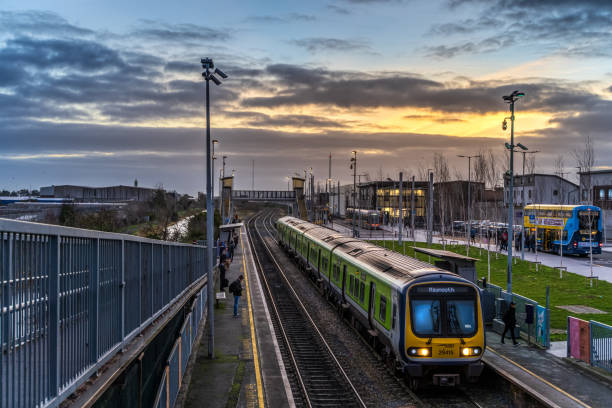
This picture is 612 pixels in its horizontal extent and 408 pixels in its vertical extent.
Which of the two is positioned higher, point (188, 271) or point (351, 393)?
point (188, 271)

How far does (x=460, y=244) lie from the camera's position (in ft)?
183

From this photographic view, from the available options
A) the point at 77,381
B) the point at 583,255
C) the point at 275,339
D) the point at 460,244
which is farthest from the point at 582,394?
the point at 460,244

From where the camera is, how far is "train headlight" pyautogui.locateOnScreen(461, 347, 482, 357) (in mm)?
13609

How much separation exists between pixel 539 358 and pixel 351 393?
661cm

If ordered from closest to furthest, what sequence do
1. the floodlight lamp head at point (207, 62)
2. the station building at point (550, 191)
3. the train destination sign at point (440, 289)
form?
the train destination sign at point (440, 289), the floodlight lamp head at point (207, 62), the station building at point (550, 191)

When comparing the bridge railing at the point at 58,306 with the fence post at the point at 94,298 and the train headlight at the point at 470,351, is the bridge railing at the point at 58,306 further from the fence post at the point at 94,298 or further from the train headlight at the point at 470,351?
the train headlight at the point at 470,351

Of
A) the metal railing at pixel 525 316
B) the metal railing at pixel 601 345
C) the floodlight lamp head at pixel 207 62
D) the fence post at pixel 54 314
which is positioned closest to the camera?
the fence post at pixel 54 314

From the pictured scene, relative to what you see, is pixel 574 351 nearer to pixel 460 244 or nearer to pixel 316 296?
pixel 316 296

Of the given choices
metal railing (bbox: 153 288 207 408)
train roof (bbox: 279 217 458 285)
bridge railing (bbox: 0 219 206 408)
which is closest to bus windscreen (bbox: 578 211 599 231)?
train roof (bbox: 279 217 458 285)

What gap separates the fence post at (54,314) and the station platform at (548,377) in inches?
444

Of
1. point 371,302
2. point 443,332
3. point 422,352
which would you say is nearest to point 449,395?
point 422,352

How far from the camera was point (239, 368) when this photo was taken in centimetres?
1596

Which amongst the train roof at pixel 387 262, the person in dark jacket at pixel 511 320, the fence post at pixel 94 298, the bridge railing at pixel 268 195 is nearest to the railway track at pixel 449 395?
the train roof at pixel 387 262

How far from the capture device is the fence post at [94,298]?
22.9 feet
